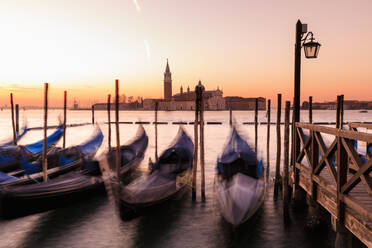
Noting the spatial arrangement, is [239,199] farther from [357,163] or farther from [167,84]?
[167,84]

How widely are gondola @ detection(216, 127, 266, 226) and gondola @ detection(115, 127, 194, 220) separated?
45.4 inches

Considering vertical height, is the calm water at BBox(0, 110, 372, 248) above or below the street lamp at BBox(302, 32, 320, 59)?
below

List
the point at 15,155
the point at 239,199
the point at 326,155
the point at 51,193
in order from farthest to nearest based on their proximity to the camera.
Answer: the point at 15,155 → the point at 51,193 → the point at 239,199 → the point at 326,155

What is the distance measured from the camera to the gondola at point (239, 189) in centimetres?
557

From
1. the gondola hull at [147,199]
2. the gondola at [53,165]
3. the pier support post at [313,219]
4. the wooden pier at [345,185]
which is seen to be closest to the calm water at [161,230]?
the pier support post at [313,219]

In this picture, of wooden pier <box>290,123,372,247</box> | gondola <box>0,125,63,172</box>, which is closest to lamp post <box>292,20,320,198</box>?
wooden pier <box>290,123,372,247</box>

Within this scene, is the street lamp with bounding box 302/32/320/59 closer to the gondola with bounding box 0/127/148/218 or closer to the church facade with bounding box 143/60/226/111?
the gondola with bounding box 0/127/148/218

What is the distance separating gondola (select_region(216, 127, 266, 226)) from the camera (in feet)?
18.3

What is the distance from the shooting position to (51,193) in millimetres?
6727

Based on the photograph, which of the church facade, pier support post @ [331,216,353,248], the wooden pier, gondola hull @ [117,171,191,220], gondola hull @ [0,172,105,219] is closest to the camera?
the wooden pier

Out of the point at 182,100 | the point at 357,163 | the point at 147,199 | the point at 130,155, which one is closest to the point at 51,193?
the point at 147,199

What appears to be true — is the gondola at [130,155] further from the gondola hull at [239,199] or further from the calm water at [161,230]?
the gondola hull at [239,199]

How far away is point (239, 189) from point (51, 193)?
3.99 metres

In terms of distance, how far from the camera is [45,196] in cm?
658
